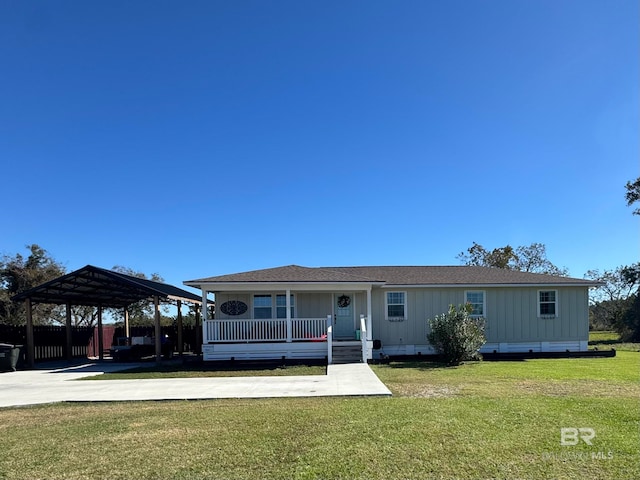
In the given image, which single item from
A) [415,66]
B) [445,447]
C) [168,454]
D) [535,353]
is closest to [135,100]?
[415,66]

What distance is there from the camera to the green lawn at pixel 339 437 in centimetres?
432

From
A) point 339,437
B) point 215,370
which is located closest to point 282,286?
point 215,370

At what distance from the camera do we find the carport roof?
14.9 m

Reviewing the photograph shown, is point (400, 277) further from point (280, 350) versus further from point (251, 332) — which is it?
point (251, 332)

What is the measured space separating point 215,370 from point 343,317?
5.35 metres

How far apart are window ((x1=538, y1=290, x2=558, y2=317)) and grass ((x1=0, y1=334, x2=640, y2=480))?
844 cm

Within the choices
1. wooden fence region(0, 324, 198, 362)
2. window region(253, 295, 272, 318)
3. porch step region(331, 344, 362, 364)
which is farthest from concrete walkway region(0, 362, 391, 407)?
wooden fence region(0, 324, 198, 362)

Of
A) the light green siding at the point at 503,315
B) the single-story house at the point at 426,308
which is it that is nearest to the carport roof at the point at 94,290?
the single-story house at the point at 426,308

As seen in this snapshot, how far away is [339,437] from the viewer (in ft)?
17.4

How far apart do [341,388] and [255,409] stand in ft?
7.99

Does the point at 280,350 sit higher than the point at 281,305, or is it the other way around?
the point at 281,305

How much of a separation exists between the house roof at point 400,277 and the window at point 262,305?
0.99m

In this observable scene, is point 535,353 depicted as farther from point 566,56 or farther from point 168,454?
point 168,454

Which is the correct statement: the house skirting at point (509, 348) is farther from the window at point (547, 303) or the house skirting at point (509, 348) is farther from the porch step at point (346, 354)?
the porch step at point (346, 354)
